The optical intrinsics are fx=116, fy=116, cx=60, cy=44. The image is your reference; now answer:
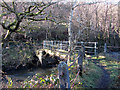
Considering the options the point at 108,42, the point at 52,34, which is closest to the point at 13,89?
the point at 108,42

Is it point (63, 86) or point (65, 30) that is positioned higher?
point (65, 30)

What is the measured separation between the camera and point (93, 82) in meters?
6.05

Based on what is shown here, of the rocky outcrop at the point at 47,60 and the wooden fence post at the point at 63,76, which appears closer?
the wooden fence post at the point at 63,76

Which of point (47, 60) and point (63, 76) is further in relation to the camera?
point (47, 60)

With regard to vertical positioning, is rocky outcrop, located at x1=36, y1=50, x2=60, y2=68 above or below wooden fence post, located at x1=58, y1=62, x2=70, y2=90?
below

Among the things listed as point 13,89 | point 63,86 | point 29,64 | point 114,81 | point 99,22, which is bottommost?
point 29,64

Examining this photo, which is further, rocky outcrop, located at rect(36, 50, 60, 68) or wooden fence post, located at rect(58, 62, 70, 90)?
rocky outcrop, located at rect(36, 50, 60, 68)

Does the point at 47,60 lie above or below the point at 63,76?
below

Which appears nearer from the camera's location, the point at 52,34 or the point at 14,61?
the point at 14,61

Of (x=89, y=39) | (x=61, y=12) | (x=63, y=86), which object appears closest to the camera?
(x=63, y=86)

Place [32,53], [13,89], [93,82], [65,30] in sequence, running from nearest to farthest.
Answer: [13,89]
[93,82]
[32,53]
[65,30]

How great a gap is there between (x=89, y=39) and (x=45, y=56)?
8.79m

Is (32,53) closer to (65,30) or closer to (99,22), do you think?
(65,30)

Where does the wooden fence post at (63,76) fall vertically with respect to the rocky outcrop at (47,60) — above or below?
above
